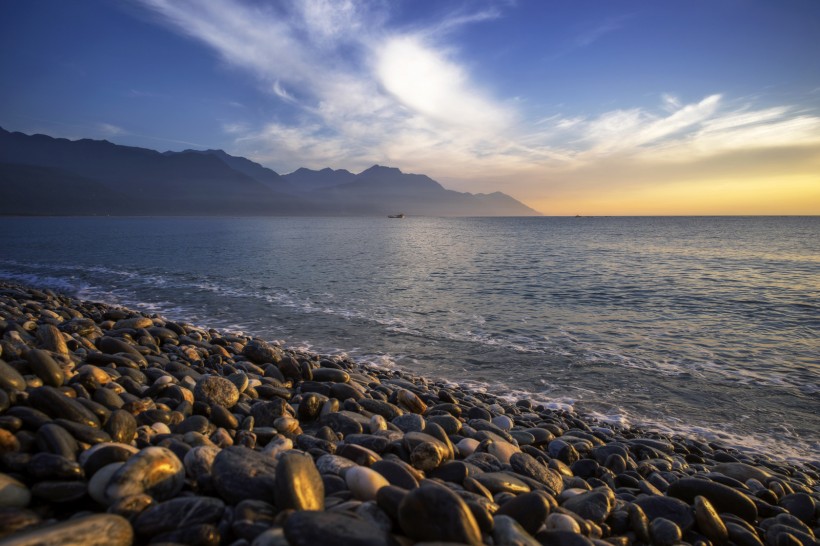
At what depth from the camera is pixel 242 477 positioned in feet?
9.91

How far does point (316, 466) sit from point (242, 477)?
64 centimetres

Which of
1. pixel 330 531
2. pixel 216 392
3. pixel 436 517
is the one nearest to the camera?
pixel 330 531

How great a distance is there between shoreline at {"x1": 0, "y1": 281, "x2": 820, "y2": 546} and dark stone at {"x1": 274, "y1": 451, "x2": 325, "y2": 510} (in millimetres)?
11

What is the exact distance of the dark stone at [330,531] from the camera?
7.59 feet

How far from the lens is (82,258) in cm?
3469

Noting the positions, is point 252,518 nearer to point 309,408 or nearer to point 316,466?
point 316,466

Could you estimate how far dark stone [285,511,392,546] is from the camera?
2.31 metres

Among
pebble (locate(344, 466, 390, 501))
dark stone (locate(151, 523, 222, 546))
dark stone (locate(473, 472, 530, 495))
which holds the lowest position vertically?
dark stone (locate(473, 472, 530, 495))

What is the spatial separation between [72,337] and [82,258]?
115ft

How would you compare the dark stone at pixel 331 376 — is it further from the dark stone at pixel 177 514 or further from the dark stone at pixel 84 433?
the dark stone at pixel 177 514

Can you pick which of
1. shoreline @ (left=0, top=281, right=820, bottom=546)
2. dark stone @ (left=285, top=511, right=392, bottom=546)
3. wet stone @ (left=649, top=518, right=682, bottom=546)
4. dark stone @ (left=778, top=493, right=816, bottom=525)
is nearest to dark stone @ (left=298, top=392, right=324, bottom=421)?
shoreline @ (left=0, top=281, right=820, bottom=546)

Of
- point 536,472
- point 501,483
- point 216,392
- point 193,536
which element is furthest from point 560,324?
point 193,536

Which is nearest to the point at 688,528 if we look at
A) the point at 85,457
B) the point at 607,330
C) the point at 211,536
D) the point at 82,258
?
the point at 211,536

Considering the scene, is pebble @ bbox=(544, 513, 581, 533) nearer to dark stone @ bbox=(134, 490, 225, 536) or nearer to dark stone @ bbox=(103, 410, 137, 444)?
dark stone @ bbox=(134, 490, 225, 536)
